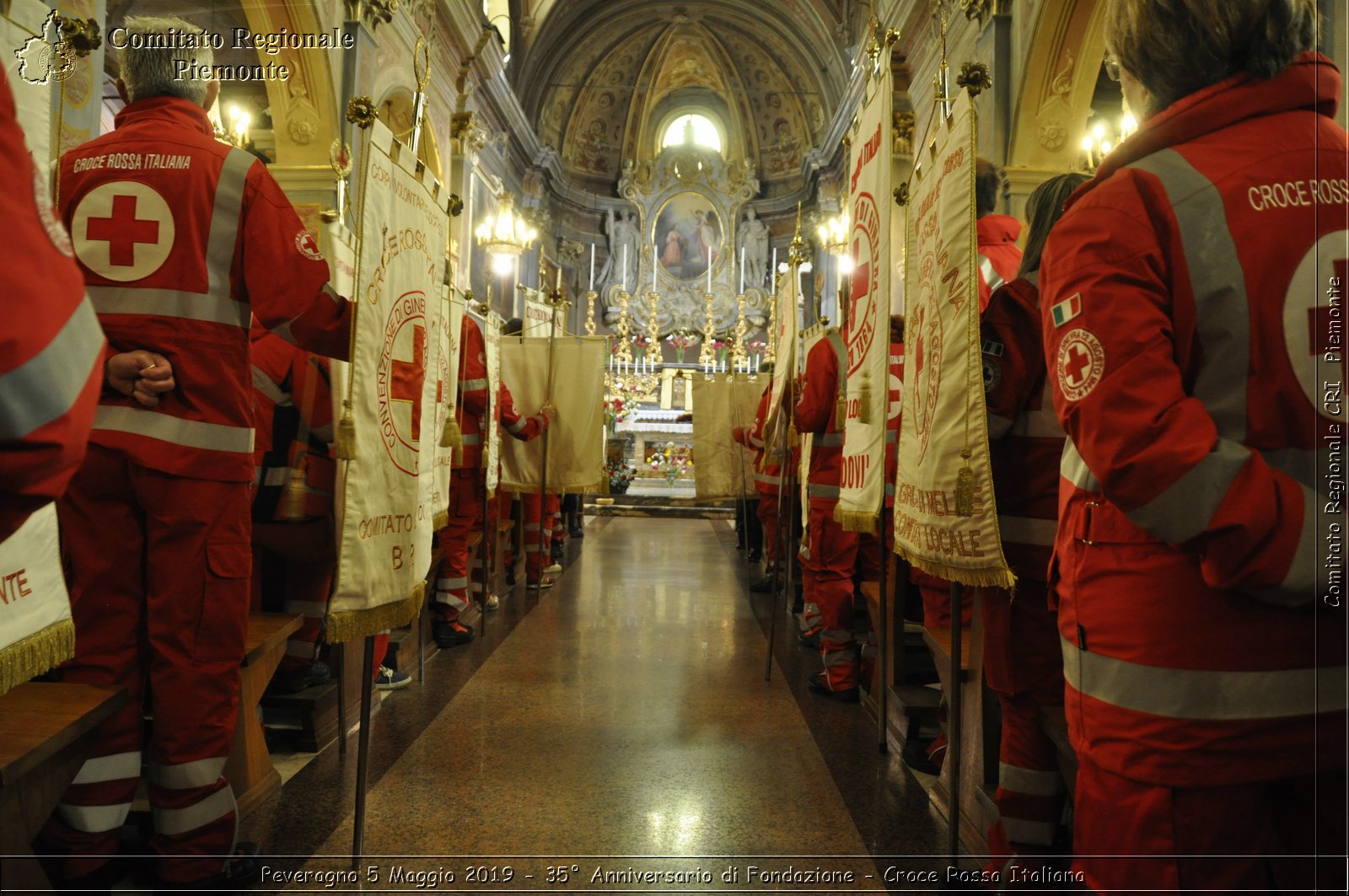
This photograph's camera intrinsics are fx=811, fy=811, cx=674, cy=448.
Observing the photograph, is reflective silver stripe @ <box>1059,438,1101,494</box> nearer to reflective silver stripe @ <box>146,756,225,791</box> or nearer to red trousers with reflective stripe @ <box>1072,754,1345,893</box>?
red trousers with reflective stripe @ <box>1072,754,1345,893</box>

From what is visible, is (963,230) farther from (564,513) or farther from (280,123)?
(564,513)

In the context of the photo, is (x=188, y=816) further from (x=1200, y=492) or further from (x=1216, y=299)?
(x=1216, y=299)

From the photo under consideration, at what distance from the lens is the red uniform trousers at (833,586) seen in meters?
3.72

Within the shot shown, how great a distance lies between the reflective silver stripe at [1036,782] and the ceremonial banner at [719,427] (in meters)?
5.25

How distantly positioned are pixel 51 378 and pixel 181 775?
4.55ft

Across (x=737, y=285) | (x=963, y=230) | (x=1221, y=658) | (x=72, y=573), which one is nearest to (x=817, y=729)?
(x=963, y=230)

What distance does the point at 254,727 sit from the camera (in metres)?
2.43

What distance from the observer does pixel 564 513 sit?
8.95 meters

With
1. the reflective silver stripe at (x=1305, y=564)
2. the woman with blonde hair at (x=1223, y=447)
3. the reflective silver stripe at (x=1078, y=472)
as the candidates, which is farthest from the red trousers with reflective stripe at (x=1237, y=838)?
the reflective silver stripe at (x=1078, y=472)

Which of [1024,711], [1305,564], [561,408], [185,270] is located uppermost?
[185,270]

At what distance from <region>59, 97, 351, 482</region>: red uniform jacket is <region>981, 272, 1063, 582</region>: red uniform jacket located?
5.37 ft

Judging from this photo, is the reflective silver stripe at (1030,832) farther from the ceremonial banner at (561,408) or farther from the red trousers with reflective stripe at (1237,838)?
the ceremonial banner at (561,408)

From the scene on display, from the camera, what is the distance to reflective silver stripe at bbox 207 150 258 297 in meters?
1.90

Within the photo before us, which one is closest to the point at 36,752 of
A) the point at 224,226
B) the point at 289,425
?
the point at 224,226
